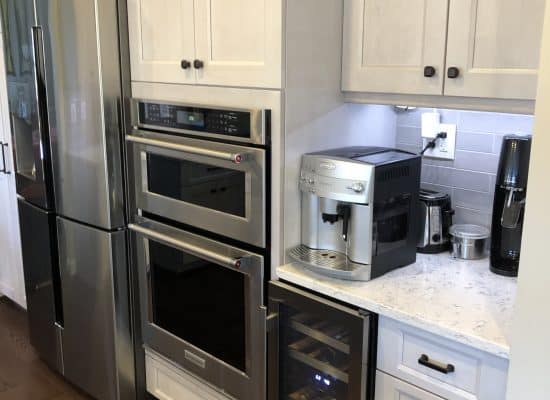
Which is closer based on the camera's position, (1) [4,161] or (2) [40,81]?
(2) [40,81]

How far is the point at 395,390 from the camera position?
5.05 feet

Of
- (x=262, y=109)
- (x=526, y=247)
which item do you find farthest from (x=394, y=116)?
(x=526, y=247)

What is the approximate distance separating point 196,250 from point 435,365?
0.89 m

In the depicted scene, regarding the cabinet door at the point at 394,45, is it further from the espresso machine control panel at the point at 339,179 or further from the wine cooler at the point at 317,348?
the wine cooler at the point at 317,348

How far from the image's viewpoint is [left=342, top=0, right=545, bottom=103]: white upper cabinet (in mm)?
1435

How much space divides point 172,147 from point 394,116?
0.79 meters

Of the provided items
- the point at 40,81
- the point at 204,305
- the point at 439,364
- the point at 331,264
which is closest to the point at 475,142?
the point at 331,264

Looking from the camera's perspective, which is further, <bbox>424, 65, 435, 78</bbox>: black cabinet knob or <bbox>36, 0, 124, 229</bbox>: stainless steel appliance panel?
<bbox>36, 0, 124, 229</bbox>: stainless steel appliance panel

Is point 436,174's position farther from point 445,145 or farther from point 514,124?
point 514,124

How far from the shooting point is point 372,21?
1707 millimetres

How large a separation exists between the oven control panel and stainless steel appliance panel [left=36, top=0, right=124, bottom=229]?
0.50ft

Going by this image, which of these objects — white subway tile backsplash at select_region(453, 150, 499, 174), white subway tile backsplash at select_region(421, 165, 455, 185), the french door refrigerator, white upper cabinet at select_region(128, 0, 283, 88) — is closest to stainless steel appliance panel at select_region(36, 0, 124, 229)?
the french door refrigerator

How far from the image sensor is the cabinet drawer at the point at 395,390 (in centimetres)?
148

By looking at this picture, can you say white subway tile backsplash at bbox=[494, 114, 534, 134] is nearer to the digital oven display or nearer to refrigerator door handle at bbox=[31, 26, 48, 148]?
the digital oven display
